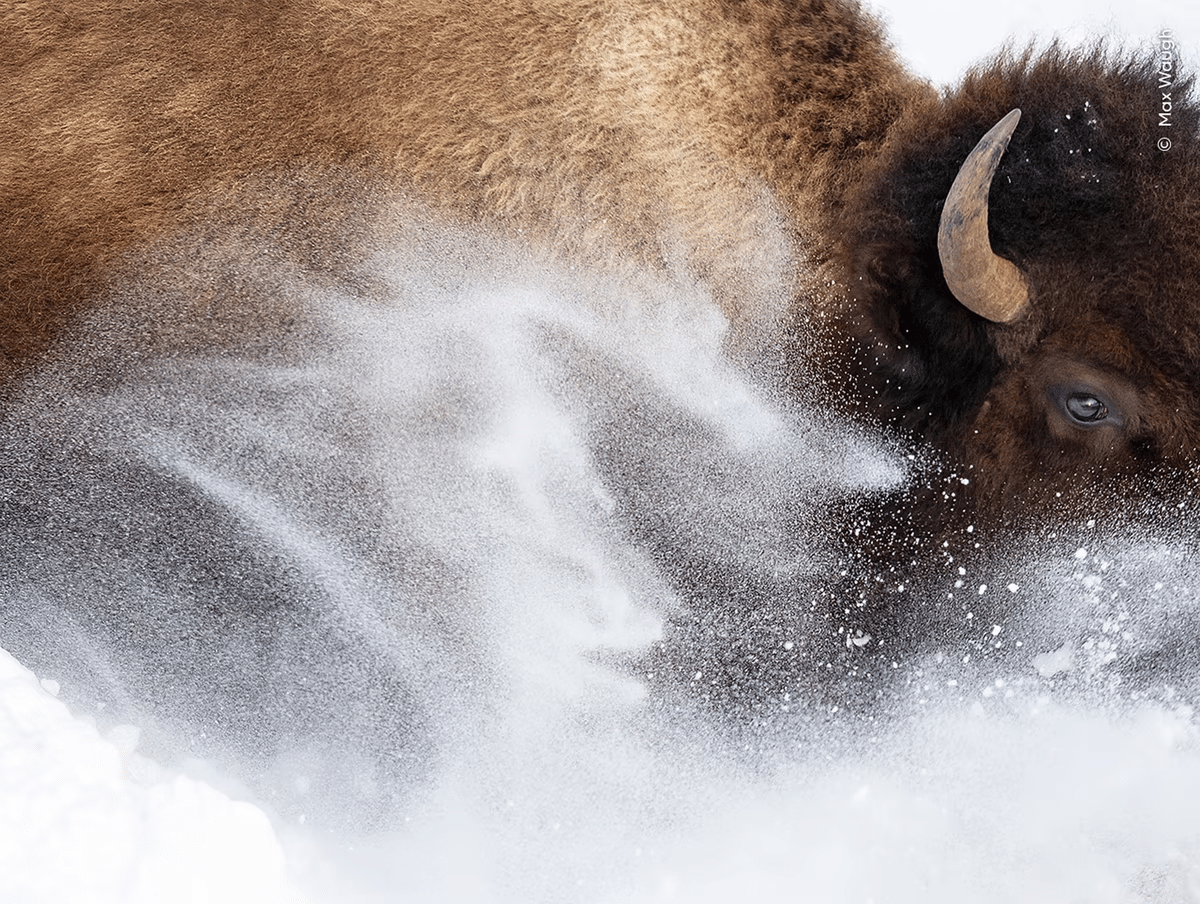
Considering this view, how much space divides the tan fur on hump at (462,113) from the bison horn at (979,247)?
1.29 feet

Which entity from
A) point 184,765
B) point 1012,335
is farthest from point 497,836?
point 1012,335

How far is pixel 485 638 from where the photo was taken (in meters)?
2.65

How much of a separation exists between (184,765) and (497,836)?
36.9 inches

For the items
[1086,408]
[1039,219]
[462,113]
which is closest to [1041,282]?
[1039,219]

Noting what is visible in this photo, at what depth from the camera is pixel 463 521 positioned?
251 cm

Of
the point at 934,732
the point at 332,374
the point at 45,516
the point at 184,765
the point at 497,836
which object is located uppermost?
the point at 934,732

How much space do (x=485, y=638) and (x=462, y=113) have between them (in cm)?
137

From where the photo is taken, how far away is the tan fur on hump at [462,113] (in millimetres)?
2102

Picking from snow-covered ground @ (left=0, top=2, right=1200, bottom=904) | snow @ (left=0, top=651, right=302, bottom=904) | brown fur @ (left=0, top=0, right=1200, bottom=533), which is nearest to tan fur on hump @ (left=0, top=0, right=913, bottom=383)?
brown fur @ (left=0, top=0, right=1200, bottom=533)

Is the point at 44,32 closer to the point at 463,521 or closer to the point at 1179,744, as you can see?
the point at 463,521

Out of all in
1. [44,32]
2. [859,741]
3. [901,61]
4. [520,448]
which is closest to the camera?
[44,32]

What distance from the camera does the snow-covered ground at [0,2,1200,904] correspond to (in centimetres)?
229

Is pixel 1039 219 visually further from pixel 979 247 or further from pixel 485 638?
pixel 485 638

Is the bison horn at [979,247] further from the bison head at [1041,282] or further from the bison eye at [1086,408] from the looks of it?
the bison eye at [1086,408]
